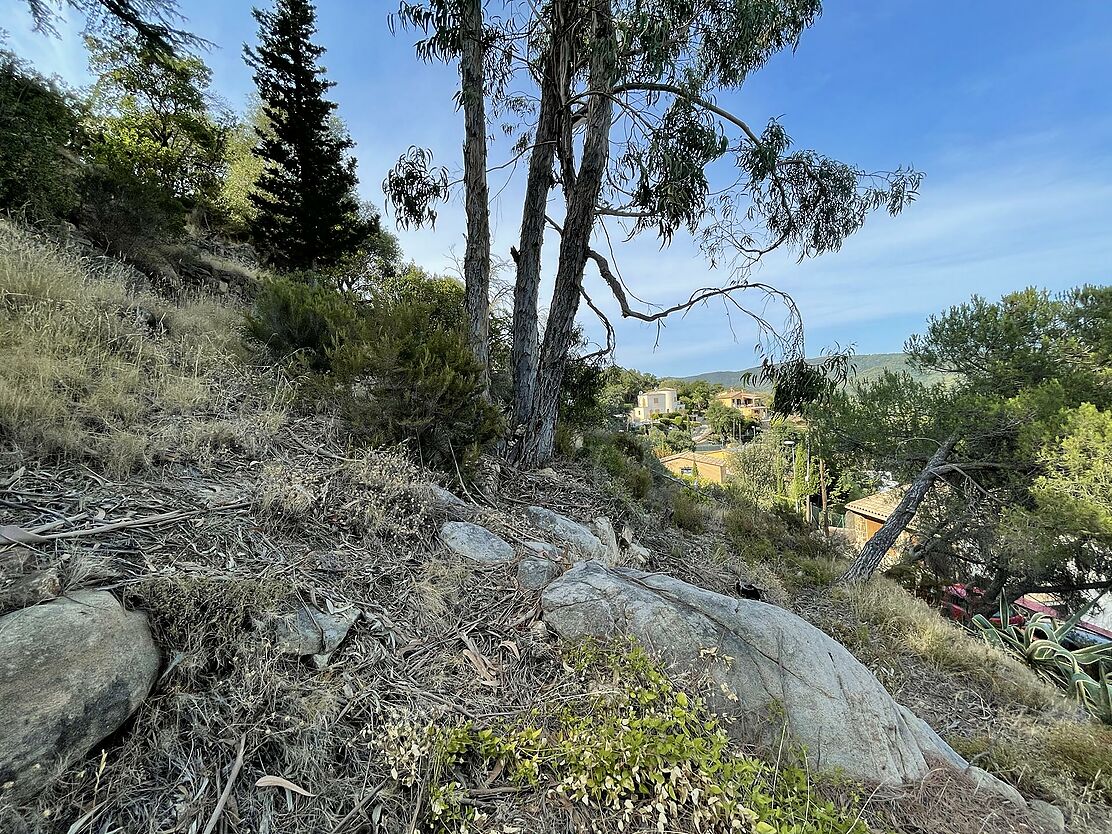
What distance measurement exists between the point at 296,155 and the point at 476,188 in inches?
310

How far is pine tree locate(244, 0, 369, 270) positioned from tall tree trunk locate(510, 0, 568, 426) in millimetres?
7278

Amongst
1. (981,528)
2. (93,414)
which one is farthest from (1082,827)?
(981,528)

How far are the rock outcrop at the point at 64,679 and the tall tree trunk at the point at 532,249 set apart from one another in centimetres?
360

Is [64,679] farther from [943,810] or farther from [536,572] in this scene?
[943,810]

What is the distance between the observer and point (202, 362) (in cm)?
351

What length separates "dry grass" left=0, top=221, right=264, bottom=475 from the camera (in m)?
2.10

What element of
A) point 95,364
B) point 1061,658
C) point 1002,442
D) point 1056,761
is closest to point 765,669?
point 1056,761

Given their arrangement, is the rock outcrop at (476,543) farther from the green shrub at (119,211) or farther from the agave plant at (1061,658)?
the green shrub at (119,211)

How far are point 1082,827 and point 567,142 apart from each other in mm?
6020

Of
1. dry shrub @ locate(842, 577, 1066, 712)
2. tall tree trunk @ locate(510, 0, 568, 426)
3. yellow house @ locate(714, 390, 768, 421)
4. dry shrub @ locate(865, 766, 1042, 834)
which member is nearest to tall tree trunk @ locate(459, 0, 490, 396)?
tall tree trunk @ locate(510, 0, 568, 426)

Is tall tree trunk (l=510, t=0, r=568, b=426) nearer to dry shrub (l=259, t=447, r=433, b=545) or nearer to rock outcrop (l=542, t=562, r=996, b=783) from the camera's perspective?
dry shrub (l=259, t=447, r=433, b=545)

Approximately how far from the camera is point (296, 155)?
993 cm

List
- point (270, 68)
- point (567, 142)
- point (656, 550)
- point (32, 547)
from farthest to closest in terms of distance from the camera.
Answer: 1. point (270, 68)
2. point (567, 142)
3. point (656, 550)
4. point (32, 547)

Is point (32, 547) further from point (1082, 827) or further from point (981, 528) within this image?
point (981, 528)
